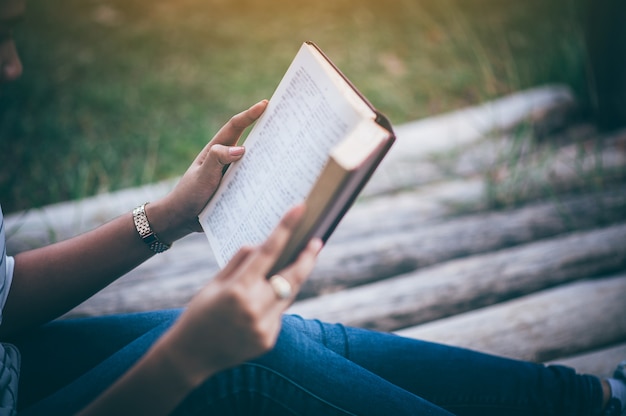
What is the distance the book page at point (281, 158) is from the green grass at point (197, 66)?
149 cm

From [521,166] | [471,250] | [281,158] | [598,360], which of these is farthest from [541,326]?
[281,158]

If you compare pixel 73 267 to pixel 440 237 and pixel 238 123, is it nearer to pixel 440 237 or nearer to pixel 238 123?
pixel 238 123

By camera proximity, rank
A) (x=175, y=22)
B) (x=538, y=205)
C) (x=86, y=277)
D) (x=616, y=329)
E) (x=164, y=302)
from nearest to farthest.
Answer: (x=86, y=277)
(x=616, y=329)
(x=164, y=302)
(x=538, y=205)
(x=175, y=22)

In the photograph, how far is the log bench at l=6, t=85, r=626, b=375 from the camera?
57.3 inches

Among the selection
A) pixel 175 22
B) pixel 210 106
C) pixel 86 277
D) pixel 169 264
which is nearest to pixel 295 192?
pixel 86 277

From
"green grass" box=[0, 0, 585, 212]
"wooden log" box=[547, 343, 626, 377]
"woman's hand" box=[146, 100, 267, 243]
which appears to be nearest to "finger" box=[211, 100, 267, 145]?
"woman's hand" box=[146, 100, 267, 243]

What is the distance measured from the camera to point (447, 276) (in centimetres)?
161

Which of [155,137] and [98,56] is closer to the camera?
[155,137]

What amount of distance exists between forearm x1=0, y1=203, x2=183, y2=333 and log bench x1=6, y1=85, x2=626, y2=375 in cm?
53

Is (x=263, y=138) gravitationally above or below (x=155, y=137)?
above

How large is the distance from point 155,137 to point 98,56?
49.7 inches

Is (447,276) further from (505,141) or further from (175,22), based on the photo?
(175,22)

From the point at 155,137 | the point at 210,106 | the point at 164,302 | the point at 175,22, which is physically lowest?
the point at 164,302

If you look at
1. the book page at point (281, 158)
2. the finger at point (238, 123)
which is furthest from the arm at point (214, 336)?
the finger at point (238, 123)
